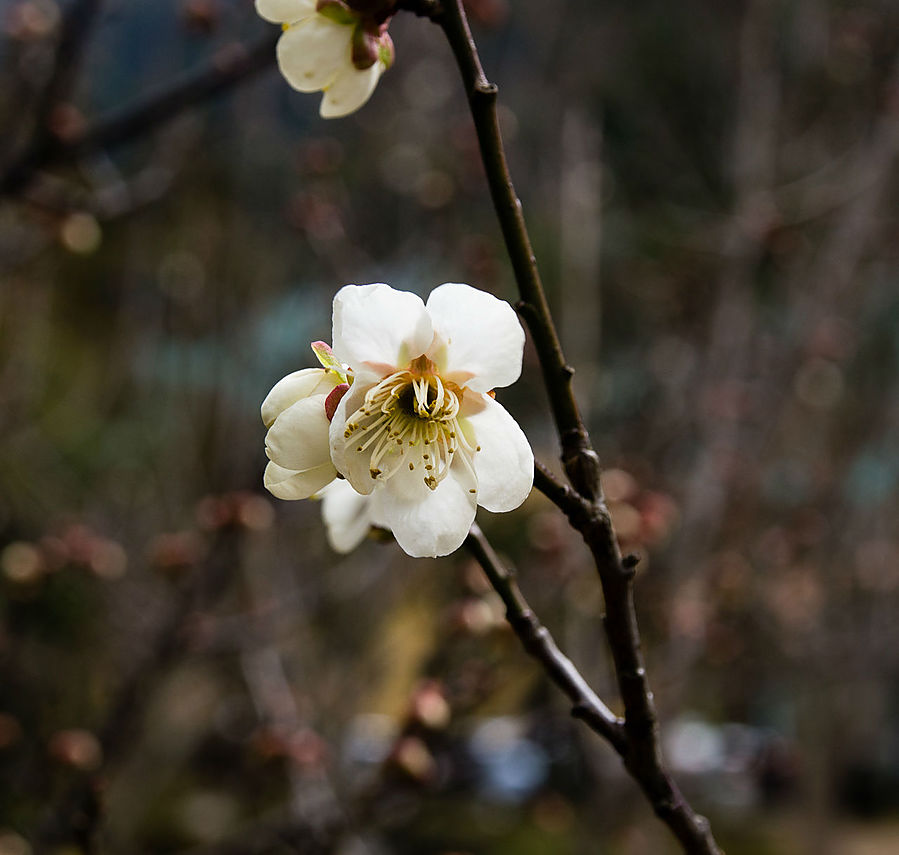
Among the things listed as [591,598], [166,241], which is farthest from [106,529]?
[591,598]

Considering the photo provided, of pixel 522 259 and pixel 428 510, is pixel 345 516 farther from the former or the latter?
pixel 522 259

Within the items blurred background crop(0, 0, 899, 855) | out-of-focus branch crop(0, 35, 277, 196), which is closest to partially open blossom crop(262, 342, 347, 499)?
blurred background crop(0, 0, 899, 855)

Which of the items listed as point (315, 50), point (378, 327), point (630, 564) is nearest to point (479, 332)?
point (378, 327)

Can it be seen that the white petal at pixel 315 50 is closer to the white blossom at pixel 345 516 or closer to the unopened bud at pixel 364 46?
the unopened bud at pixel 364 46

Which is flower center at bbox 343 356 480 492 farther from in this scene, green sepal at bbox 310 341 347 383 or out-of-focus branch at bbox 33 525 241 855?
out-of-focus branch at bbox 33 525 241 855

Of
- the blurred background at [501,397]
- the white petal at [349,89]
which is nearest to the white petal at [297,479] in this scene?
the white petal at [349,89]
